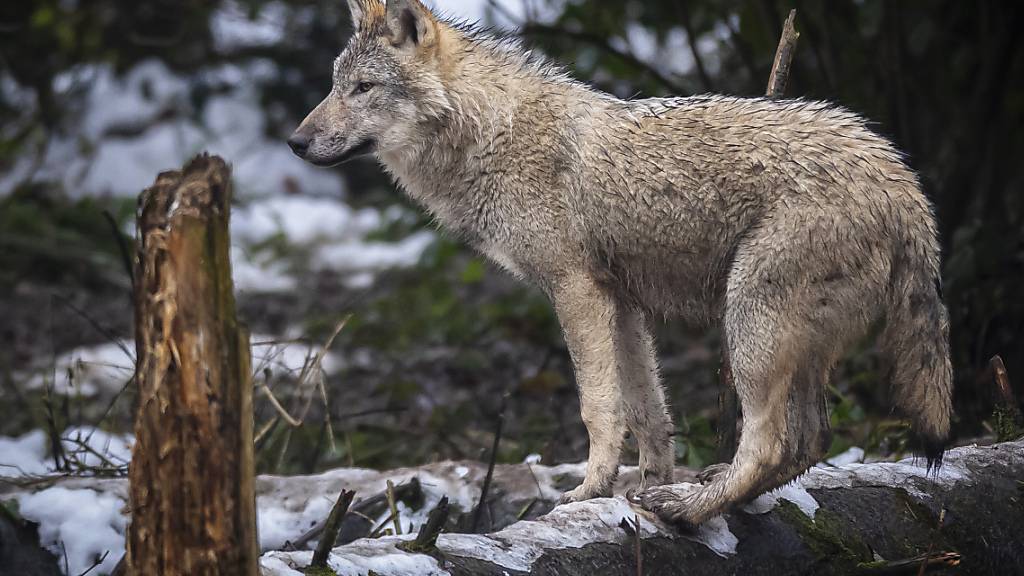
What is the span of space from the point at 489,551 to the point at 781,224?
1560mm

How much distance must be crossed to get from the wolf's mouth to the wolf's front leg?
1.10 metres

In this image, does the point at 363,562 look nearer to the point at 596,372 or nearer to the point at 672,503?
the point at 672,503

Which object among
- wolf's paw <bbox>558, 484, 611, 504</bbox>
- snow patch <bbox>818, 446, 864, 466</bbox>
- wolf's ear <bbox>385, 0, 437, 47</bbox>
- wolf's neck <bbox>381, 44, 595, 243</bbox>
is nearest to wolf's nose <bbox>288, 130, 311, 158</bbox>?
wolf's neck <bbox>381, 44, 595, 243</bbox>

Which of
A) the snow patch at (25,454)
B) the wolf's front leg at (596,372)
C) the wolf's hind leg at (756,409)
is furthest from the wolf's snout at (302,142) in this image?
the snow patch at (25,454)

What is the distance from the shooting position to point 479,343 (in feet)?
32.2

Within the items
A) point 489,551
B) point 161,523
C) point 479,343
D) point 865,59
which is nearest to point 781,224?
point 489,551

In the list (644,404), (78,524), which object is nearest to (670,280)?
(644,404)

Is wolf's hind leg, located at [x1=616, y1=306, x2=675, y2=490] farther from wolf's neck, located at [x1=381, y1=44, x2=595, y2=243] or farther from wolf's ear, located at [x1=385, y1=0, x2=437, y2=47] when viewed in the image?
wolf's ear, located at [x1=385, y1=0, x2=437, y2=47]

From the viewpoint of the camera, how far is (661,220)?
4.29 metres

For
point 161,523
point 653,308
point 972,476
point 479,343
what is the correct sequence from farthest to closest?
point 479,343
point 653,308
point 972,476
point 161,523

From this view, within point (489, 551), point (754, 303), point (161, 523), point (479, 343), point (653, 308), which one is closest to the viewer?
point (161, 523)

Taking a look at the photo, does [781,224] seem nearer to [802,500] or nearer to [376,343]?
[802,500]

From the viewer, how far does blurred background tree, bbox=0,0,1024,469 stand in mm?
7098

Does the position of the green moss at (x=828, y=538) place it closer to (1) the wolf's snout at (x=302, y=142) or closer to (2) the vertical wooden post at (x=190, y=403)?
(2) the vertical wooden post at (x=190, y=403)
